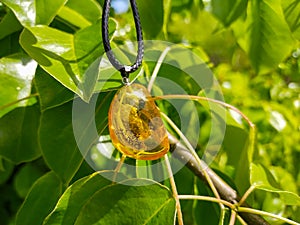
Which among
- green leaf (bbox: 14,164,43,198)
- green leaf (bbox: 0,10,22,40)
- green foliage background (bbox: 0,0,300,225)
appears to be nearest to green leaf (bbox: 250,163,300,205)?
green foliage background (bbox: 0,0,300,225)

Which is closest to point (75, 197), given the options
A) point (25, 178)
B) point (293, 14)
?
point (293, 14)

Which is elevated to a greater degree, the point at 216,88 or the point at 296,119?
the point at 216,88

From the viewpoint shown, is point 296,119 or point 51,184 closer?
point 51,184

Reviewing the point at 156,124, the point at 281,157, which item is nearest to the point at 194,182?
the point at 156,124

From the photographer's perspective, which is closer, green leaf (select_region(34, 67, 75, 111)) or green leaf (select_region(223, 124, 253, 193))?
green leaf (select_region(34, 67, 75, 111))

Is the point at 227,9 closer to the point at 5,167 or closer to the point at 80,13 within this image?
the point at 80,13

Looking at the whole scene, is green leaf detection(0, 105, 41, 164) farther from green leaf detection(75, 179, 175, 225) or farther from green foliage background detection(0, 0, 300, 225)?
green leaf detection(75, 179, 175, 225)

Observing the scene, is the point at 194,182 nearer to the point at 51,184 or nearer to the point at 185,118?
the point at 185,118
